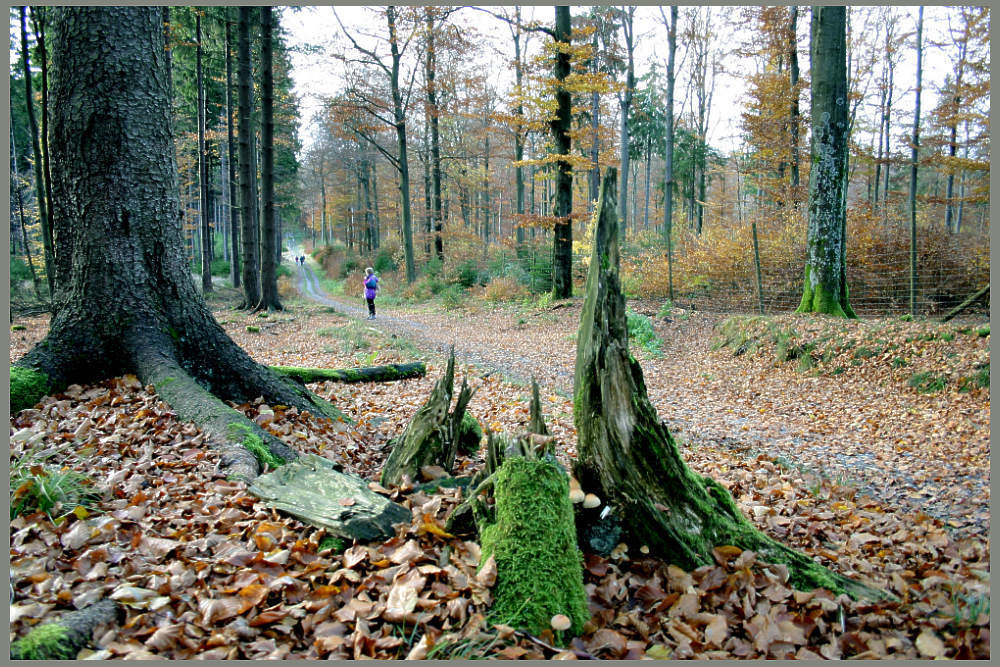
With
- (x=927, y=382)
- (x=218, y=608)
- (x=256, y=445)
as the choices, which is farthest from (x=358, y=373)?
(x=927, y=382)

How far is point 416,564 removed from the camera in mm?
2781

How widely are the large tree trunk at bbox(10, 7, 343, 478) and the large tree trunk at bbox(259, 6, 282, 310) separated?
10.4 m

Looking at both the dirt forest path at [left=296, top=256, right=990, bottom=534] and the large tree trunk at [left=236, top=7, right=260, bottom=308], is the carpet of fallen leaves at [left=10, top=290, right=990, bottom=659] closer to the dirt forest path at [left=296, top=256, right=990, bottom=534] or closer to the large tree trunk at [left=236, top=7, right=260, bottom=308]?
the dirt forest path at [left=296, top=256, right=990, bottom=534]

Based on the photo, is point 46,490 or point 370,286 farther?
point 370,286

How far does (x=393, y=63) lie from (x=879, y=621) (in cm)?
2459

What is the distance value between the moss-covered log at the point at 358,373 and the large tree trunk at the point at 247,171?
32.4ft

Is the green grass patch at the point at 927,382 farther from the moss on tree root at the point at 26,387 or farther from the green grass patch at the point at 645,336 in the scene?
the moss on tree root at the point at 26,387

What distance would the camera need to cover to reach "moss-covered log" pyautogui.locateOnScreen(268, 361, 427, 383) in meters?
6.98

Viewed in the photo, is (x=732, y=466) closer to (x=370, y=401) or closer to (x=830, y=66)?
(x=370, y=401)

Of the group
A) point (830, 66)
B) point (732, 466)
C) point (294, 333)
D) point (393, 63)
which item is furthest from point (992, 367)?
point (393, 63)

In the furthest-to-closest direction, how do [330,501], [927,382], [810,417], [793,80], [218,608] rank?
[793,80], [927,382], [810,417], [330,501], [218,608]

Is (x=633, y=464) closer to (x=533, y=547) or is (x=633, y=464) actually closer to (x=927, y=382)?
(x=533, y=547)

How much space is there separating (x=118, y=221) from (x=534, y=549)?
4637 mm

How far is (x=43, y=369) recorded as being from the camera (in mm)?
4516
